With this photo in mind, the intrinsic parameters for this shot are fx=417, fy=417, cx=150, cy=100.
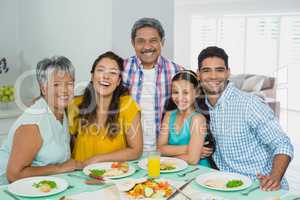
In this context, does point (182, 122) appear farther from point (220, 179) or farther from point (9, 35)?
point (9, 35)

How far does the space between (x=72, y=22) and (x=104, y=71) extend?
2.80 ft

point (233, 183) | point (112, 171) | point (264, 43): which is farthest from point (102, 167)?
point (264, 43)

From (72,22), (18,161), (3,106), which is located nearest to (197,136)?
(18,161)

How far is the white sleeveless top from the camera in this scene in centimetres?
201

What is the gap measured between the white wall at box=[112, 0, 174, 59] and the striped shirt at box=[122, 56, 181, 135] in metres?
0.14

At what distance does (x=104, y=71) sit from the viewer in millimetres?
2312

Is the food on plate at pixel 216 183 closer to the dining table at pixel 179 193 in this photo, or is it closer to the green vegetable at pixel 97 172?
the dining table at pixel 179 193

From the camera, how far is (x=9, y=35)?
373 cm

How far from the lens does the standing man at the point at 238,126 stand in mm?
2156

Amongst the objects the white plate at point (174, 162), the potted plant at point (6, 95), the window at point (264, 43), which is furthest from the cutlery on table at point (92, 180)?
the window at point (264, 43)

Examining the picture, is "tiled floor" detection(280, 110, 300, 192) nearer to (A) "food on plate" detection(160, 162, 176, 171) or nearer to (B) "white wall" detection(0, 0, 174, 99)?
(B) "white wall" detection(0, 0, 174, 99)

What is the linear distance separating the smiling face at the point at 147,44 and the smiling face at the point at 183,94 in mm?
309

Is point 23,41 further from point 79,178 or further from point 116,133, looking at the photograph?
point 79,178

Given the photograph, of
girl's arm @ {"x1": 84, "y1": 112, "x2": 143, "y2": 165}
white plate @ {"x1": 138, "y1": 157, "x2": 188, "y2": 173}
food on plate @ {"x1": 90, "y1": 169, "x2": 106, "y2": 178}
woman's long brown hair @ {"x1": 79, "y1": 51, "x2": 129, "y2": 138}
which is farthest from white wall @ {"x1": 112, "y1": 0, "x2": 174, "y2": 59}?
food on plate @ {"x1": 90, "y1": 169, "x2": 106, "y2": 178}
